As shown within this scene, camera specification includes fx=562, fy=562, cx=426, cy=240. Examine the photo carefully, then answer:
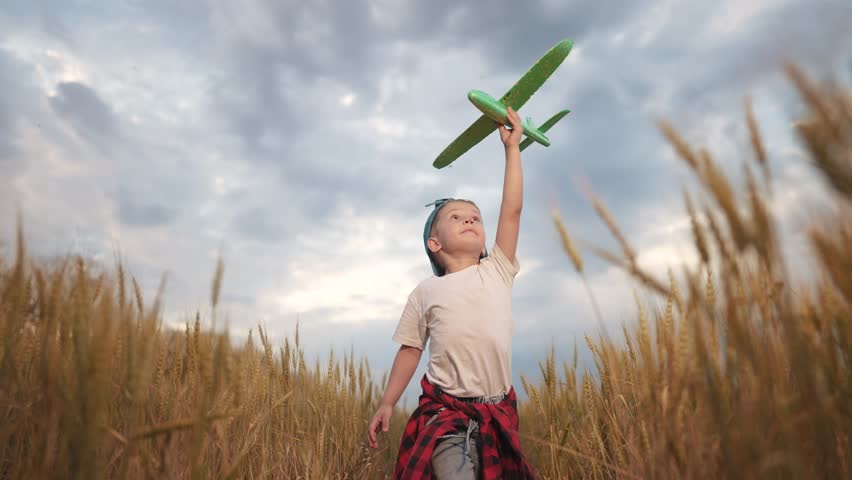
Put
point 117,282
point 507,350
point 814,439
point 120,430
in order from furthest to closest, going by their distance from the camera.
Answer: point 507,350 < point 120,430 < point 117,282 < point 814,439

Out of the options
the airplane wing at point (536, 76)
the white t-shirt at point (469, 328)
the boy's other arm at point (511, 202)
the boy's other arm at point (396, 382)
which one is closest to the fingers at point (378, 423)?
the boy's other arm at point (396, 382)

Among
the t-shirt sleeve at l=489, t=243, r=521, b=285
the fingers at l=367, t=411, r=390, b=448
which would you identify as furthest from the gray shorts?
the t-shirt sleeve at l=489, t=243, r=521, b=285

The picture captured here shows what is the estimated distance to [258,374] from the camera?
2641 millimetres

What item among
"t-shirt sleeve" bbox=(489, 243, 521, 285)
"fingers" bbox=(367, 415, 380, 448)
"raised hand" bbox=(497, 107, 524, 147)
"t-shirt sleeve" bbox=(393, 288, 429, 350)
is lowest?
"fingers" bbox=(367, 415, 380, 448)

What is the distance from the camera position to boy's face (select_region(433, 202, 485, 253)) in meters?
2.58

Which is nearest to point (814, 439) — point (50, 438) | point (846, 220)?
point (846, 220)

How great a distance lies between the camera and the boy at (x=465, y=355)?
2.14m

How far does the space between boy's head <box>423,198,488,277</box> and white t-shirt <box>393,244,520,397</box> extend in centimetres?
12

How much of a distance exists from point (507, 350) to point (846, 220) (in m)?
1.55

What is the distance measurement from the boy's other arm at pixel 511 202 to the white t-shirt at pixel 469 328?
5 centimetres

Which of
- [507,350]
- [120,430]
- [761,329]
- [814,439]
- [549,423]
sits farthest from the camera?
[549,423]

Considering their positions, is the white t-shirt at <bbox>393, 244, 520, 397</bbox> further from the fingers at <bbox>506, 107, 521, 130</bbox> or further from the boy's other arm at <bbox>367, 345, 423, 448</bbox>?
the fingers at <bbox>506, 107, 521, 130</bbox>

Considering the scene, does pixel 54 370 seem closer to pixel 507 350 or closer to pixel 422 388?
pixel 422 388

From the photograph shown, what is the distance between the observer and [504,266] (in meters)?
2.48
